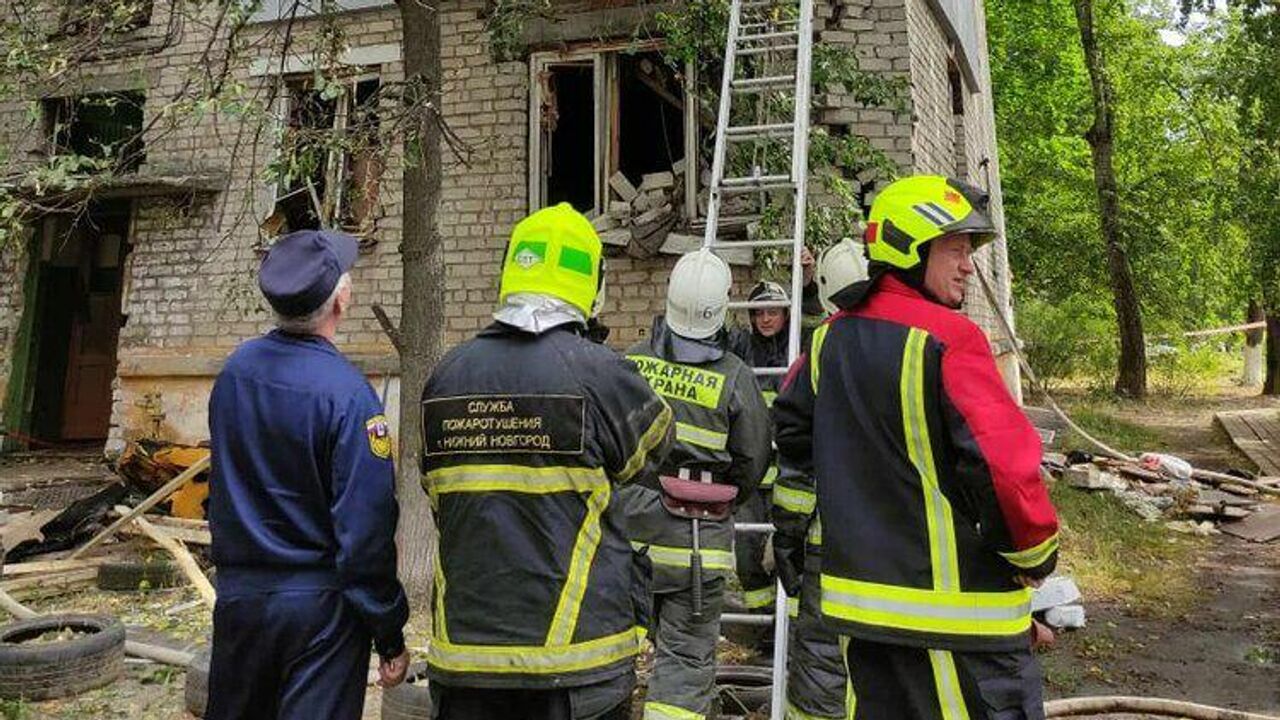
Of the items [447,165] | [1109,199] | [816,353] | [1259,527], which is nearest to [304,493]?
[816,353]

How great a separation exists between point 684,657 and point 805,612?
483 mm

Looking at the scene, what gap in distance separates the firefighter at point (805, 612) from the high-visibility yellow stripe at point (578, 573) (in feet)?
3.09

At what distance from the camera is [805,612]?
310 centimetres

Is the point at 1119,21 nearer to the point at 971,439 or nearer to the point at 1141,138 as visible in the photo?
the point at 1141,138

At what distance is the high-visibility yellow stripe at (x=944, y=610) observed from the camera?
188cm

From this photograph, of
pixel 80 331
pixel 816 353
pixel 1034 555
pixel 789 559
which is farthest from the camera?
pixel 80 331

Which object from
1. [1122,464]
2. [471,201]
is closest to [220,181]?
[471,201]

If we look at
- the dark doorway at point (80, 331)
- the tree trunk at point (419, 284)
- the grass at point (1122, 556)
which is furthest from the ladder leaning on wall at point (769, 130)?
the dark doorway at point (80, 331)

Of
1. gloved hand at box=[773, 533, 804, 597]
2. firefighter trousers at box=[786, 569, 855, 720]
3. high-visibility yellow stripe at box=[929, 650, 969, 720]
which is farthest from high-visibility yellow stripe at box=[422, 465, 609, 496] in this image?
firefighter trousers at box=[786, 569, 855, 720]

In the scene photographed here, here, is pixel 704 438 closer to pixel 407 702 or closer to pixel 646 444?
pixel 646 444

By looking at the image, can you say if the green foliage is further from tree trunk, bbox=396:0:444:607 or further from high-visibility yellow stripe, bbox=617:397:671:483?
high-visibility yellow stripe, bbox=617:397:671:483

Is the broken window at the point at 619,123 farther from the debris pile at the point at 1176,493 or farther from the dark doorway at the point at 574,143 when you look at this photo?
the debris pile at the point at 1176,493

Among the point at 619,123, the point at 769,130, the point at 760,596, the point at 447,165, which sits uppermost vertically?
the point at 619,123

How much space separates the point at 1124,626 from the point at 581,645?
4402 mm
